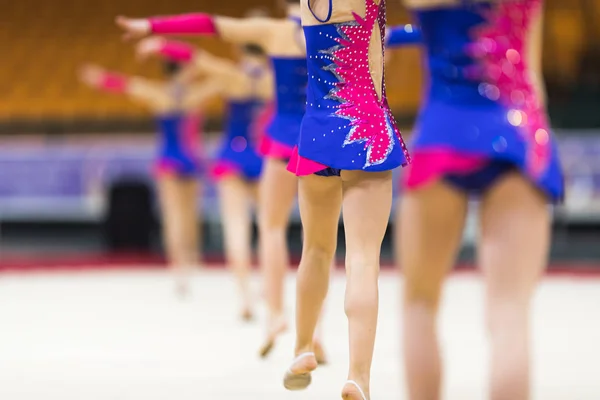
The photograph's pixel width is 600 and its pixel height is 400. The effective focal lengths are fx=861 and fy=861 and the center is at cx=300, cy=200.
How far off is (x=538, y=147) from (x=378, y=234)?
3.28 feet

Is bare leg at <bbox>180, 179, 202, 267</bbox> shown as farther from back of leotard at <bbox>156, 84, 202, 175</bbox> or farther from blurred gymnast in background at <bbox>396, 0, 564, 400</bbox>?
blurred gymnast in background at <bbox>396, 0, 564, 400</bbox>

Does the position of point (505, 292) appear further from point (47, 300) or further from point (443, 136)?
point (47, 300)

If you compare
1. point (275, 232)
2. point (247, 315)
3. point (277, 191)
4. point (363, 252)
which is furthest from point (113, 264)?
point (363, 252)

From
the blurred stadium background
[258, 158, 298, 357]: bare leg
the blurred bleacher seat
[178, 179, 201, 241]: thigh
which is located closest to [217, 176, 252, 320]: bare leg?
[178, 179, 201, 241]: thigh

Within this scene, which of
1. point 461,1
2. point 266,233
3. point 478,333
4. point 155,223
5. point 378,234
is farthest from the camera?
point 155,223

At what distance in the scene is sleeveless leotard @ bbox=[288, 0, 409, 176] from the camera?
270 centimetres

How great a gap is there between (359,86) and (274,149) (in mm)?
1443

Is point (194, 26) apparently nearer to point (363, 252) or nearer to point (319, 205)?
point (319, 205)

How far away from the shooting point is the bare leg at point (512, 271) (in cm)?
180

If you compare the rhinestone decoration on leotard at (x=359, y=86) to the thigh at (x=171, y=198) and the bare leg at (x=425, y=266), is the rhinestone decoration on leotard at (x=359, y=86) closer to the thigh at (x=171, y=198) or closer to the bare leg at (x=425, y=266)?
the bare leg at (x=425, y=266)

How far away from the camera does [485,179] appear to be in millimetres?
1854

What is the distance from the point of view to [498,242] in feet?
5.99

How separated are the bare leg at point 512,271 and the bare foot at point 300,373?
54.8 inches

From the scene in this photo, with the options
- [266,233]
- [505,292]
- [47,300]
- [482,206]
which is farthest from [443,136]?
[47,300]
